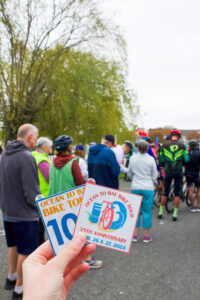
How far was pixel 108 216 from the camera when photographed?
4.13ft

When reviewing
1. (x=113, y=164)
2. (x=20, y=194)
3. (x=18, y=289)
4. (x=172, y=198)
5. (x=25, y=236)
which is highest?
(x=113, y=164)

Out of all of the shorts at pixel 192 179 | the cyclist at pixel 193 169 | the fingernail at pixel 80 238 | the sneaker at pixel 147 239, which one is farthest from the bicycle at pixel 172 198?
the fingernail at pixel 80 238

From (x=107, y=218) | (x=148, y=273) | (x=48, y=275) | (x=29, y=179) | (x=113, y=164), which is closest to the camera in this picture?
(x=48, y=275)

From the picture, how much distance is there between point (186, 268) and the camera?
3.58 m

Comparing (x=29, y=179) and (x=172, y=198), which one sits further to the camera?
(x=172, y=198)

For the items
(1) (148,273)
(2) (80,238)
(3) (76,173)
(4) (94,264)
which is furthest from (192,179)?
(2) (80,238)

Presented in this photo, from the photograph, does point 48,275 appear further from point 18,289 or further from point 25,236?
point 18,289

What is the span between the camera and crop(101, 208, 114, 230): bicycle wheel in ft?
4.08

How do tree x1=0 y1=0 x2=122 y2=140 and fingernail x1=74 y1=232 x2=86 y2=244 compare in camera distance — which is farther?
tree x1=0 y1=0 x2=122 y2=140

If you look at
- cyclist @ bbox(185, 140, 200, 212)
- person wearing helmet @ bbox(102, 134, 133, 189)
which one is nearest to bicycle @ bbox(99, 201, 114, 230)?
person wearing helmet @ bbox(102, 134, 133, 189)

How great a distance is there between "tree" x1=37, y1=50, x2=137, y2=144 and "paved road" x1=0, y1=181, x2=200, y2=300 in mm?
6722

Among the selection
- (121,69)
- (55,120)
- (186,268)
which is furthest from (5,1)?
(186,268)

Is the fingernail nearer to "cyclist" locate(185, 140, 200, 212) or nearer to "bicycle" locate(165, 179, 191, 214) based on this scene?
"bicycle" locate(165, 179, 191, 214)

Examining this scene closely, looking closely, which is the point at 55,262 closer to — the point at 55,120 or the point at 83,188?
the point at 83,188
